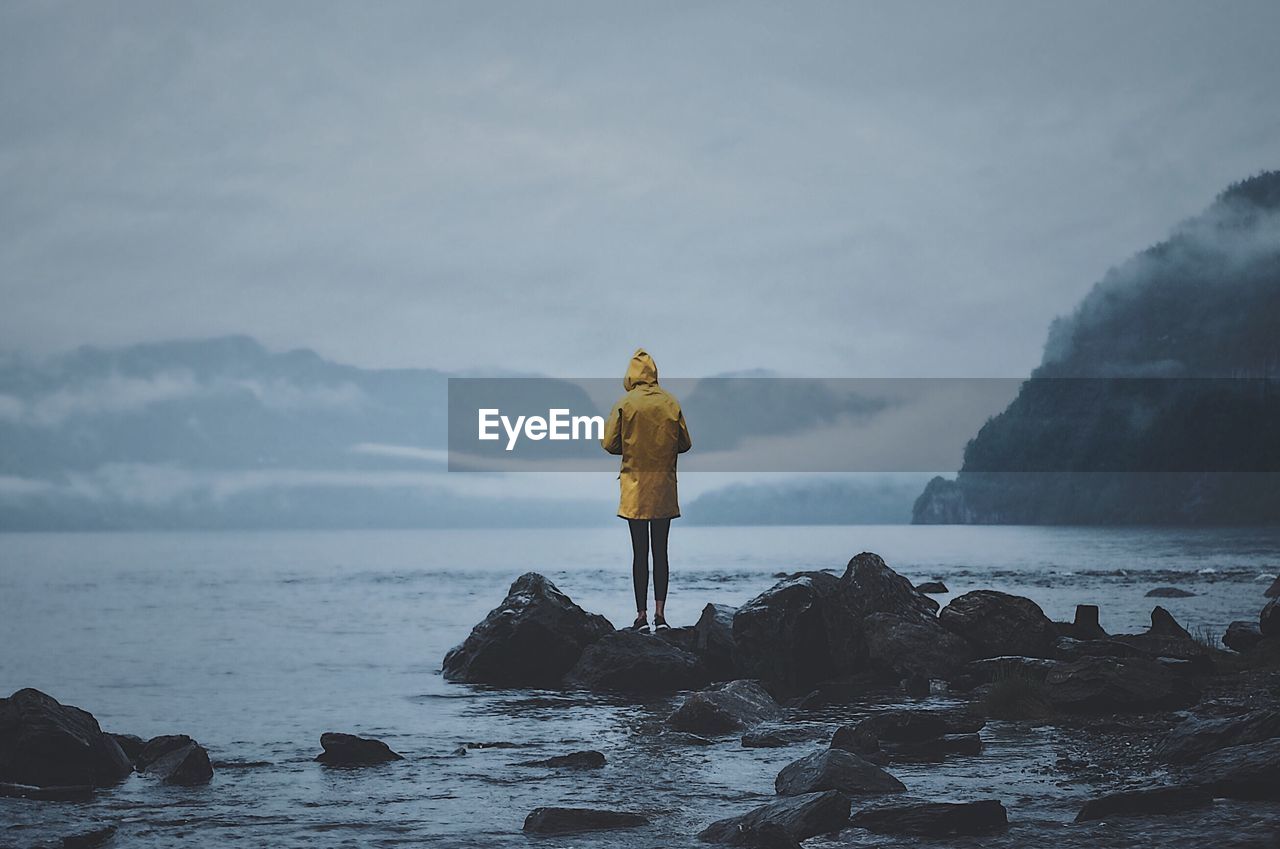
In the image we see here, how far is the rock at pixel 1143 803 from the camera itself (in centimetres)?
558

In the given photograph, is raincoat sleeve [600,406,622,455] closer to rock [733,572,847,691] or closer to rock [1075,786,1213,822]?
rock [733,572,847,691]

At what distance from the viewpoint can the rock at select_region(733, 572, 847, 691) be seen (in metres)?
11.7

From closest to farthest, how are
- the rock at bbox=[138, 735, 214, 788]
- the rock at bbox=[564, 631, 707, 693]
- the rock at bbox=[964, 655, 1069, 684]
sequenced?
1. the rock at bbox=[138, 735, 214, 788]
2. the rock at bbox=[964, 655, 1069, 684]
3. the rock at bbox=[564, 631, 707, 693]

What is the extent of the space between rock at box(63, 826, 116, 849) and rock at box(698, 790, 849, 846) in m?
2.76

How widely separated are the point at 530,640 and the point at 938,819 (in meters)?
7.58

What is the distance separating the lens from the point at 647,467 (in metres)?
14.0

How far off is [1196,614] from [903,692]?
11.9 metres

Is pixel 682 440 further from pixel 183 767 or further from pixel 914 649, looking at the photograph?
pixel 183 767

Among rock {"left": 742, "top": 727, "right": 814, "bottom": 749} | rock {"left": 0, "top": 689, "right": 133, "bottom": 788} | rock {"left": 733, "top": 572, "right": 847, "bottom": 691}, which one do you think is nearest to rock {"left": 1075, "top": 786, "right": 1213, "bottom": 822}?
rock {"left": 742, "top": 727, "right": 814, "bottom": 749}

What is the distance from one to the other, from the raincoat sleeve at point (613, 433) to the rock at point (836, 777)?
7866 mm

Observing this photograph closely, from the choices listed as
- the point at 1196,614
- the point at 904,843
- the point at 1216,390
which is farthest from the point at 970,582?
the point at 1216,390

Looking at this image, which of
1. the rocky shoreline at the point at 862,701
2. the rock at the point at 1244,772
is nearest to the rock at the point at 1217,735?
the rocky shoreline at the point at 862,701

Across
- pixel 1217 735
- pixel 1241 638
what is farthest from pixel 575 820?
pixel 1241 638

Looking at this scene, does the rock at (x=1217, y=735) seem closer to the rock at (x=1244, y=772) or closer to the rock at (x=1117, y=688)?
the rock at (x=1244, y=772)
